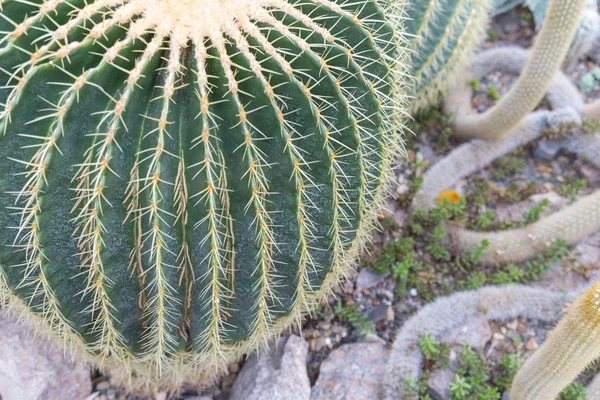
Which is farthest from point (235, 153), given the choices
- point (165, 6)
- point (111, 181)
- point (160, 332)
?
point (160, 332)

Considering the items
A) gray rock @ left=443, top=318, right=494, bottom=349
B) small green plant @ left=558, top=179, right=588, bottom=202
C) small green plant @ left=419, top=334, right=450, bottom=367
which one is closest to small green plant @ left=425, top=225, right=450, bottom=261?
gray rock @ left=443, top=318, right=494, bottom=349

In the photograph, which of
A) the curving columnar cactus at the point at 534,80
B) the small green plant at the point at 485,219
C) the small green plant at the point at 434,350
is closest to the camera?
the small green plant at the point at 434,350

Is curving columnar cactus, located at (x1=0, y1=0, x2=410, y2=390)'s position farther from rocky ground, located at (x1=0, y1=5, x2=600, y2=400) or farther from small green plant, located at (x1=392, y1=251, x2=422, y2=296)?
small green plant, located at (x1=392, y1=251, x2=422, y2=296)

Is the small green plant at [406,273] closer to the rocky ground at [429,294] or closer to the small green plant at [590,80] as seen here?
the rocky ground at [429,294]

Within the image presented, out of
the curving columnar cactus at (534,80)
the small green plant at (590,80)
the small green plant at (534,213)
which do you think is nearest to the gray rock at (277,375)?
the small green plant at (534,213)

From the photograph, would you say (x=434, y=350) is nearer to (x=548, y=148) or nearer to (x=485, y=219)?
(x=485, y=219)

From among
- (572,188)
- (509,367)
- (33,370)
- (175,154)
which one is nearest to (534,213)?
(572,188)
